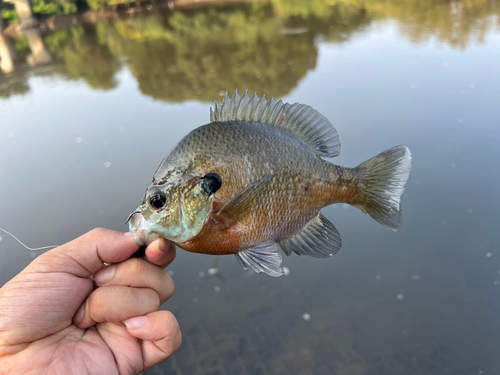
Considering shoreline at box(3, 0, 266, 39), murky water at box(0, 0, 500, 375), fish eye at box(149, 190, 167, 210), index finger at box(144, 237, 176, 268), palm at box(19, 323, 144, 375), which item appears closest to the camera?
→ fish eye at box(149, 190, 167, 210)

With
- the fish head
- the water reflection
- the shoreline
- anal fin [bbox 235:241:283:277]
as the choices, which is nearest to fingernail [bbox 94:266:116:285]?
the fish head

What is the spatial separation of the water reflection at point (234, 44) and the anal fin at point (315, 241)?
615 centimetres

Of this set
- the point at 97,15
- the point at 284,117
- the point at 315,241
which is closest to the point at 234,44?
the point at 284,117

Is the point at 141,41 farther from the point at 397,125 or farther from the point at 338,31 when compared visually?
the point at 397,125

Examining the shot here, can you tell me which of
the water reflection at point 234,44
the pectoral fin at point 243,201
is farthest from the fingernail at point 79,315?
the water reflection at point 234,44

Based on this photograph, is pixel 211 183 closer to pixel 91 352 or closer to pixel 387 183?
pixel 387 183

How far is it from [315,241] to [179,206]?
Answer: 1.94ft

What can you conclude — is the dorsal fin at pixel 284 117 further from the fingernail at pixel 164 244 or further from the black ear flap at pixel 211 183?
the fingernail at pixel 164 244

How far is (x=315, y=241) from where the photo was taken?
1.34m

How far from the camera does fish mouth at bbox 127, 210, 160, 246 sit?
43.3 inches

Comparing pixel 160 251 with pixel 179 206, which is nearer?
pixel 179 206

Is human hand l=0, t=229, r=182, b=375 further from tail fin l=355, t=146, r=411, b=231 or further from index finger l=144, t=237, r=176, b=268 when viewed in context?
tail fin l=355, t=146, r=411, b=231

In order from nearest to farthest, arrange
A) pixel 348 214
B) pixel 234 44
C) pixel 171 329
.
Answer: pixel 171 329, pixel 348 214, pixel 234 44

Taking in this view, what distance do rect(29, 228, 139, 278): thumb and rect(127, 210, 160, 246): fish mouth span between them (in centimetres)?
11
